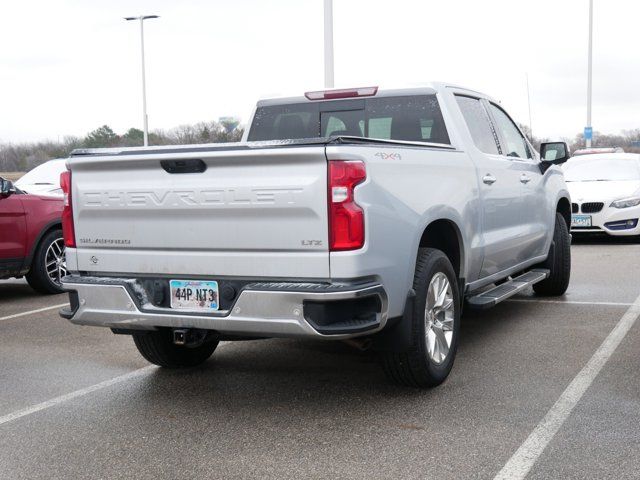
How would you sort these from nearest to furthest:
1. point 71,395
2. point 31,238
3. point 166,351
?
1. point 71,395
2. point 166,351
3. point 31,238

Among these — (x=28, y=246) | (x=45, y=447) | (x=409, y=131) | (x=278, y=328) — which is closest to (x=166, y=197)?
(x=278, y=328)

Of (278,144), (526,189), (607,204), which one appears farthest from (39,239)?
(607,204)

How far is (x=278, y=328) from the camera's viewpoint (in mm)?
4094

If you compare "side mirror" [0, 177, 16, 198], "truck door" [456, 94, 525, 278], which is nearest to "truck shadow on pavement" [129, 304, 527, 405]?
"truck door" [456, 94, 525, 278]

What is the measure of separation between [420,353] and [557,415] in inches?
31.3

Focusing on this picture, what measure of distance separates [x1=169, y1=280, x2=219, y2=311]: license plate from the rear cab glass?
2.11 m

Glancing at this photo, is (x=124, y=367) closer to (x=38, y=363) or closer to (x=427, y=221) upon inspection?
(x=38, y=363)

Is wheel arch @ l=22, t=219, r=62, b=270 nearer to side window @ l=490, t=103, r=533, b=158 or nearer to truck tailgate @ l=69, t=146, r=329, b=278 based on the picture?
truck tailgate @ l=69, t=146, r=329, b=278

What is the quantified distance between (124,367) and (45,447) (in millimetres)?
1620

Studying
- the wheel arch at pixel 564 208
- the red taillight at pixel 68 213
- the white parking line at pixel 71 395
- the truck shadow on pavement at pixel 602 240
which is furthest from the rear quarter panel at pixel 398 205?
the truck shadow on pavement at pixel 602 240

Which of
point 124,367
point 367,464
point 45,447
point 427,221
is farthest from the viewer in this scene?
point 124,367

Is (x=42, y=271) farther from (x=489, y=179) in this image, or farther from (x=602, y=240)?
(x=602, y=240)

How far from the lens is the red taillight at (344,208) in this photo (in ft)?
13.0

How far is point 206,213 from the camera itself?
14.0ft
